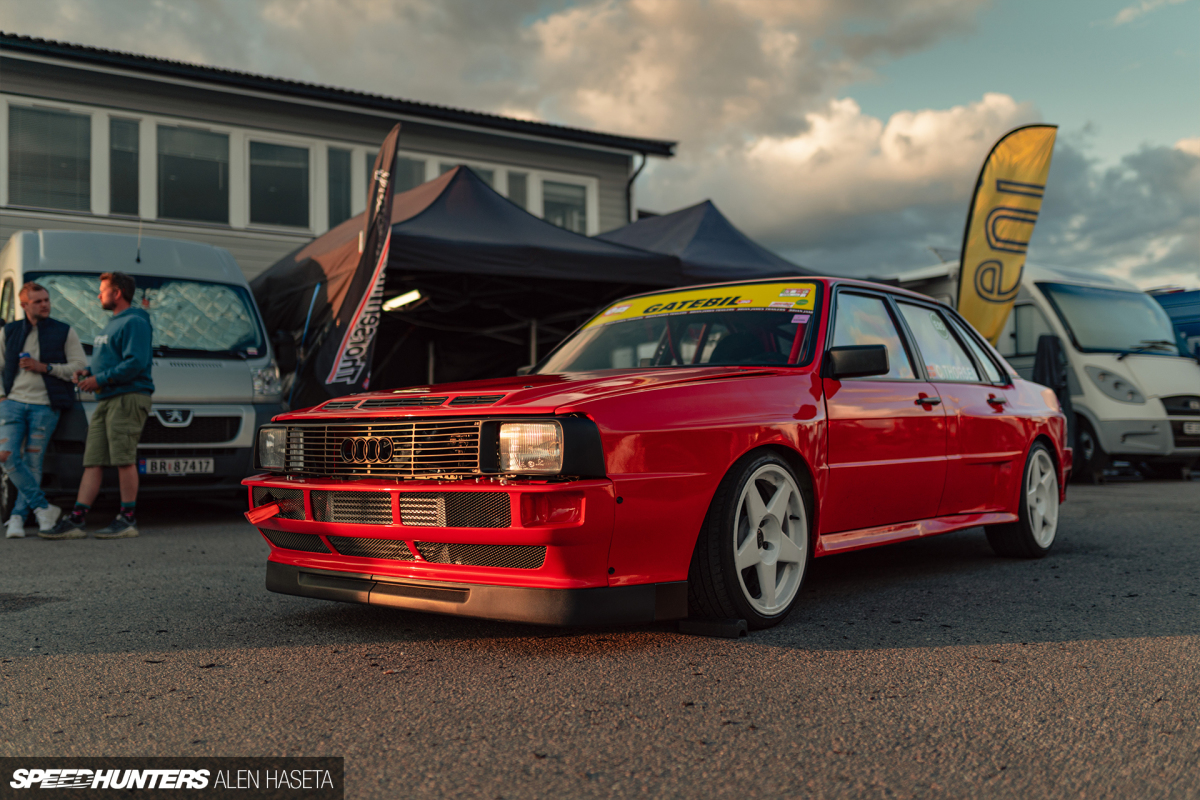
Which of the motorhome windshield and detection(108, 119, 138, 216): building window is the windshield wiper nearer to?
the motorhome windshield

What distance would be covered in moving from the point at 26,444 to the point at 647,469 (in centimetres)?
548

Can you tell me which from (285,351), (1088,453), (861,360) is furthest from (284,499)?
(1088,453)

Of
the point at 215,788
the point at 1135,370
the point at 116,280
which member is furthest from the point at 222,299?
the point at 1135,370

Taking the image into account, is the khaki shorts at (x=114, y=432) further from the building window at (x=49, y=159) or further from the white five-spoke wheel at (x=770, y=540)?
the building window at (x=49, y=159)

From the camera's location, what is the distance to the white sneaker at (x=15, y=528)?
6734mm

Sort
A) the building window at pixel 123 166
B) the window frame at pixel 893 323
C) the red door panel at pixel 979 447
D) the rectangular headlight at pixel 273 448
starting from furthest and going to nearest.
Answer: the building window at pixel 123 166
the red door panel at pixel 979 447
the window frame at pixel 893 323
the rectangular headlight at pixel 273 448

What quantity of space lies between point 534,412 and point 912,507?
7.19ft

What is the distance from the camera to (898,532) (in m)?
4.46

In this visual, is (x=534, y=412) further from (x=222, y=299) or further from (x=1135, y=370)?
(x=1135, y=370)

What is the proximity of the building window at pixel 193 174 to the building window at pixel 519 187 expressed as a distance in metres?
4.67

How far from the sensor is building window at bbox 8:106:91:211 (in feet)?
44.8

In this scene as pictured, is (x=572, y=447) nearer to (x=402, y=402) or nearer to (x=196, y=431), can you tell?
(x=402, y=402)

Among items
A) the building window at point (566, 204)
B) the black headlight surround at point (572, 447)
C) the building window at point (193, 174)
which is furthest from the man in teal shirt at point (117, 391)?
the building window at point (566, 204)

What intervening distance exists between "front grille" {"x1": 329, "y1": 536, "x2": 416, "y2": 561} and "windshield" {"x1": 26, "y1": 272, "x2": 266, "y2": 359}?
511 cm
